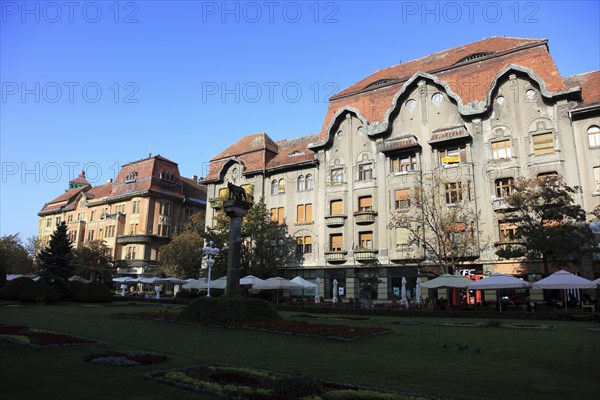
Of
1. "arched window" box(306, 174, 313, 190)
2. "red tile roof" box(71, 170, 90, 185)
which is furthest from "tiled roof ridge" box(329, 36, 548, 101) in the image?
"red tile roof" box(71, 170, 90, 185)

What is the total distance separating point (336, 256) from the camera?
4203cm

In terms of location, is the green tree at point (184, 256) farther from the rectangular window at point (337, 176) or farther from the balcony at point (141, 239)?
the rectangular window at point (337, 176)

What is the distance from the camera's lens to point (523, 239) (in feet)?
109

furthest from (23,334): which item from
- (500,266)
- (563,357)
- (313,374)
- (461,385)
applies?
(500,266)

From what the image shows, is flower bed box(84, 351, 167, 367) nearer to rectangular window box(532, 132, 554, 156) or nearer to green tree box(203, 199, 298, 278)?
green tree box(203, 199, 298, 278)

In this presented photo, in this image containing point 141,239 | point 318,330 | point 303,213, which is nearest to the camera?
point 318,330

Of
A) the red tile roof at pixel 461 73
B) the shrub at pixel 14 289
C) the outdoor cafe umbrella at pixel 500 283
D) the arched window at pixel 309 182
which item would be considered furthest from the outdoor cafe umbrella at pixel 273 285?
the shrub at pixel 14 289

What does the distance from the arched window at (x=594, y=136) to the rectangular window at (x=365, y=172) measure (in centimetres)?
1754

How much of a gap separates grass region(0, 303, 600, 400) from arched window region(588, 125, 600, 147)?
71.9 ft

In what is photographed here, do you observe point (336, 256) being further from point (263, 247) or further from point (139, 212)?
point (139, 212)

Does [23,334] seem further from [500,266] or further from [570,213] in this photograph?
[500,266]

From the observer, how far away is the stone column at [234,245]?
817 inches

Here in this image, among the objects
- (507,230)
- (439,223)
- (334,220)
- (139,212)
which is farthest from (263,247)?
(139,212)

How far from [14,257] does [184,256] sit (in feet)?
102
